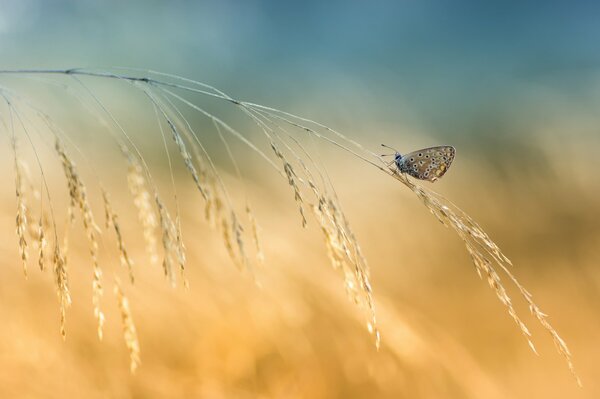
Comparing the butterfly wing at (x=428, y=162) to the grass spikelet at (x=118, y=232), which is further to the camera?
the butterfly wing at (x=428, y=162)

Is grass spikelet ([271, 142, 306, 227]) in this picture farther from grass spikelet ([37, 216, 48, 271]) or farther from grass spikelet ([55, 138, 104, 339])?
grass spikelet ([37, 216, 48, 271])

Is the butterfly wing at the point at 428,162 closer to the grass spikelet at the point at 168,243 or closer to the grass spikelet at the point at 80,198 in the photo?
the grass spikelet at the point at 168,243

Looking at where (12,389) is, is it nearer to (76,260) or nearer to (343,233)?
(76,260)

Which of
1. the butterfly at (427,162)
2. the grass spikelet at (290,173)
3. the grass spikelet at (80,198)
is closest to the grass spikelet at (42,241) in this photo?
the grass spikelet at (80,198)

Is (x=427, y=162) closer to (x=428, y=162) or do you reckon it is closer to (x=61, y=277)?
(x=428, y=162)

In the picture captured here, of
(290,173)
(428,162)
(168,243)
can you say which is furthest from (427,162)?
(168,243)

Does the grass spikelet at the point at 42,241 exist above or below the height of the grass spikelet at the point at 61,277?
above

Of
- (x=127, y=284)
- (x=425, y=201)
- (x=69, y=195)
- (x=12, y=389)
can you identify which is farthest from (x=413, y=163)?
(x=12, y=389)

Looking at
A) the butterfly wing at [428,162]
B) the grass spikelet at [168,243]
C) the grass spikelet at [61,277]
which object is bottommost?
the grass spikelet at [168,243]
